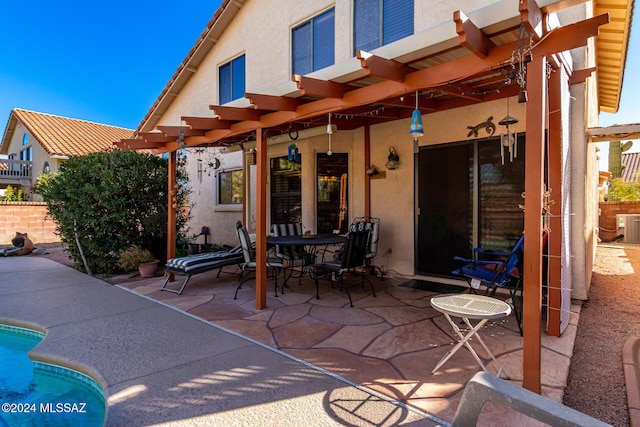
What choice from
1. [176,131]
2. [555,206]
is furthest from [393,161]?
[176,131]

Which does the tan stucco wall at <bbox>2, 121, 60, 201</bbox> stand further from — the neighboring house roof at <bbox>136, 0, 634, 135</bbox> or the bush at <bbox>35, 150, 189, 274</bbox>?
the bush at <bbox>35, 150, 189, 274</bbox>

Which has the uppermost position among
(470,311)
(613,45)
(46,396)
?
(613,45)

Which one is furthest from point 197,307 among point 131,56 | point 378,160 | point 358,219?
point 131,56

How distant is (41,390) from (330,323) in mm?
2895

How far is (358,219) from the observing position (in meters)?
7.23

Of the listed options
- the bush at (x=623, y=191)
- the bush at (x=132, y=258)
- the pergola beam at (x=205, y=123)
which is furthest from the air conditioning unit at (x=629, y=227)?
the bush at (x=132, y=258)

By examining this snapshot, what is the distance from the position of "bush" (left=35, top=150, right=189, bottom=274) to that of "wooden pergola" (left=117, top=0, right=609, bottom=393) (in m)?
1.82

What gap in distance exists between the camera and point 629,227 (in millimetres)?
12172

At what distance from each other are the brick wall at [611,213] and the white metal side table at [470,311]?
1321 cm

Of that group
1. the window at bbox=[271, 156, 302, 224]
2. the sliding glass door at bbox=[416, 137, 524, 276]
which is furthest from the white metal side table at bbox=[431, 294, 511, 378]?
the window at bbox=[271, 156, 302, 224]

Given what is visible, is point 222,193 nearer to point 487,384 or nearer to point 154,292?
point 154,292

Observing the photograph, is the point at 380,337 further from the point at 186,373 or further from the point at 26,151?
the point at 26,151

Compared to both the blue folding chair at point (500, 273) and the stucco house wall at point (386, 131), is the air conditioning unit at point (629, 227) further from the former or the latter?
the blue folding chair at point (500, 273)

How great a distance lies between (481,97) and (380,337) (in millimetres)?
3887
